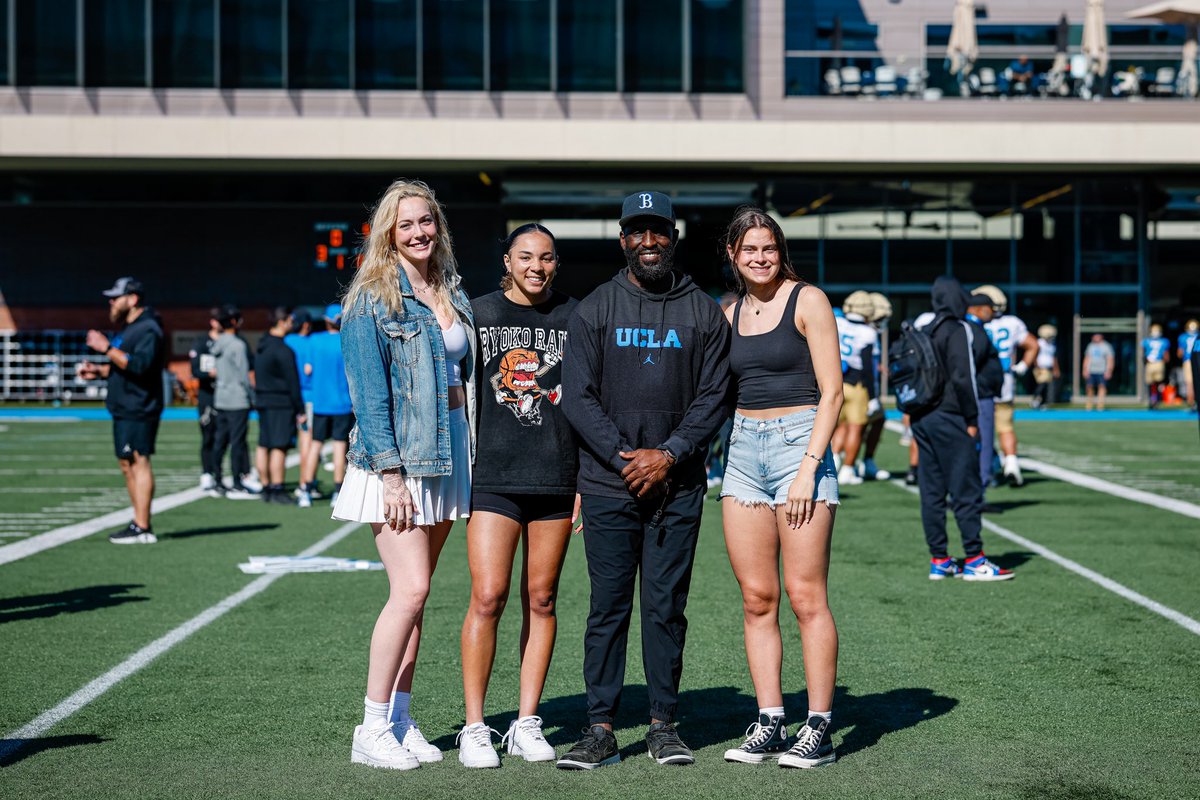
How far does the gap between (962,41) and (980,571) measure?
28.7m

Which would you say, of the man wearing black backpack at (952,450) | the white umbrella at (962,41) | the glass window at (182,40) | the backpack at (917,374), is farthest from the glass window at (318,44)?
the man wearing black backpack at (952,450)

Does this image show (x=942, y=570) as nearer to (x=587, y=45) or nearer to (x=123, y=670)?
(x=123, y=670)

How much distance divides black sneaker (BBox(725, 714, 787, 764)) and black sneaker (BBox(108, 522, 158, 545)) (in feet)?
24.7

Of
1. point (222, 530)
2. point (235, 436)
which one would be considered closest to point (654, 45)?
point (235, 436)

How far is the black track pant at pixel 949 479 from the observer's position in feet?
31.7

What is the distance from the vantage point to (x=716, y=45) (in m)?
36.5

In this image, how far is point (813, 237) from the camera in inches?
1503

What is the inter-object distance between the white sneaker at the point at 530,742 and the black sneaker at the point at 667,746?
382 mm

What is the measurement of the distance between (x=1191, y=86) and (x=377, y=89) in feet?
67.2

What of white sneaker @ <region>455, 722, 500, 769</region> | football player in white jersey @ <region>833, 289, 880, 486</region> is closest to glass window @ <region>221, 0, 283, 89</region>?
football player in white jersey @ <region>833, 289, 880, 486</region>

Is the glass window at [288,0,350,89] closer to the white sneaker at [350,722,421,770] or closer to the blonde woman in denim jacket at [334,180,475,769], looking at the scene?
the blonde woman in denim jacket at [334,180,475,769]

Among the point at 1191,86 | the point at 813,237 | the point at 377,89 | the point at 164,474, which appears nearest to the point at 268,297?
the point at 377,89

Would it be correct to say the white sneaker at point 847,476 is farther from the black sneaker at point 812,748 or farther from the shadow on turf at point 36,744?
the shadow on turf at point 36,744

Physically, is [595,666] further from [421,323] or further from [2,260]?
[2,260]
